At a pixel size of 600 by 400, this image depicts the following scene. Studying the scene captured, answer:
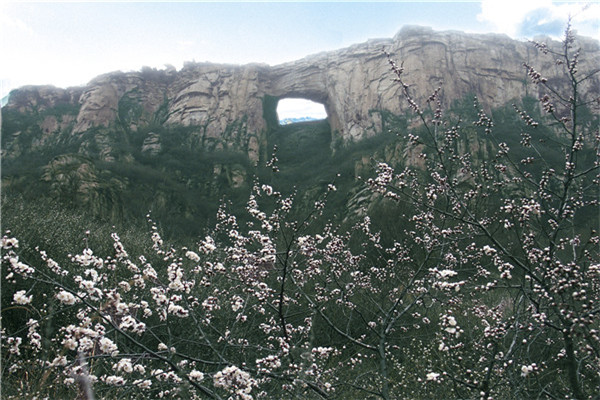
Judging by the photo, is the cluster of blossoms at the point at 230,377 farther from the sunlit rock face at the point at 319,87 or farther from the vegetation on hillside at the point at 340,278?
the sunlit rock face at the point at 319,87

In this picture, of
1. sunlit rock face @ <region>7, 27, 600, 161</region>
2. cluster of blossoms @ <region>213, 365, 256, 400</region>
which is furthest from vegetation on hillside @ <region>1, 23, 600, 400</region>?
sunlit rock face @ <region>7, 27, 600, 161</region>

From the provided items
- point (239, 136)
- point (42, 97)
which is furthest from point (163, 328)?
point (42, 97)

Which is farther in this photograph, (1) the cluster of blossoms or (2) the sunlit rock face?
(2) the sunlit rock face

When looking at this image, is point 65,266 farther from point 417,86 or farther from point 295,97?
point 295,97

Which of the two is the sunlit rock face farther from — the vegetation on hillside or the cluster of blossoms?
the cluster of blossoms

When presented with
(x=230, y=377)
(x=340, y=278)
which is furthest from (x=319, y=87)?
(x=230, y=377)

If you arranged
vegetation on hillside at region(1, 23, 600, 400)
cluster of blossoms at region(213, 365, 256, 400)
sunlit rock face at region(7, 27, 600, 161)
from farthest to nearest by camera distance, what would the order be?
sunlit rock face at region(7, 27, 600, 161) → vegetation on hillside at region(1, 23, 600, 400) → cluster of blossoms at region(213, 365, 256, 400)

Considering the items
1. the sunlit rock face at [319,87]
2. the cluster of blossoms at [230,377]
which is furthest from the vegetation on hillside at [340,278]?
the sunlit rock face at [319,87]

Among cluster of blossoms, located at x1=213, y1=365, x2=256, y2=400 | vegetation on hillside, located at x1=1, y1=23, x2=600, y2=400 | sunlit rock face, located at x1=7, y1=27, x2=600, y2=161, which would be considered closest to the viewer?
cluster of blossoms, located at x1=213, y1=365, x2=256, y2=400
